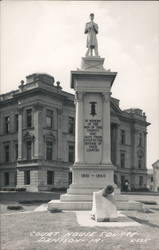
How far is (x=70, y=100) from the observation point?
2237 inches

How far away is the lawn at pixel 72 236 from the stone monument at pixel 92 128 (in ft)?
21.0

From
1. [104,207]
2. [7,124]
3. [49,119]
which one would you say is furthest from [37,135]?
[104,207]

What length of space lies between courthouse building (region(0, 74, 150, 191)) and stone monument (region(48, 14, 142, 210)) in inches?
1222

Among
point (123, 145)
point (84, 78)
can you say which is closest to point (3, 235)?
point (84, 78)

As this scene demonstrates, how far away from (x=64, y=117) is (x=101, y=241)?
4751cm

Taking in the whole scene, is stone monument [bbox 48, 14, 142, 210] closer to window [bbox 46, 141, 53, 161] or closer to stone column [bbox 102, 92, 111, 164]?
stone column [bbox 102, 92, 111, 164]

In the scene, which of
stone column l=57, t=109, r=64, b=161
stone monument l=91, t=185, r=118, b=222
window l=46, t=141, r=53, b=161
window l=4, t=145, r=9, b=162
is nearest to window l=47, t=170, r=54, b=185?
window l=46, t=141, r=53, b=161

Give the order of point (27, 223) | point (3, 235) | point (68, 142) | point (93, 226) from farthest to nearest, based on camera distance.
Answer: point (68, 142) < point (27, 223) < point (93, 226) < point (3, 235)

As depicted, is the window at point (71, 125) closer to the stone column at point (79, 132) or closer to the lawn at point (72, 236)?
the stone column at point (79, 132)

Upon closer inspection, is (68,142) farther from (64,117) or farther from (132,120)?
(132,120)

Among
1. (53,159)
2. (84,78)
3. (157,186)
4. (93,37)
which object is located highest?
(93,37)

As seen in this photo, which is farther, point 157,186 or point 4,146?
point 157,186

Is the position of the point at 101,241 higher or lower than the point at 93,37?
lower

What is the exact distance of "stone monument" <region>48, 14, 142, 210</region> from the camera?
1947 cm
